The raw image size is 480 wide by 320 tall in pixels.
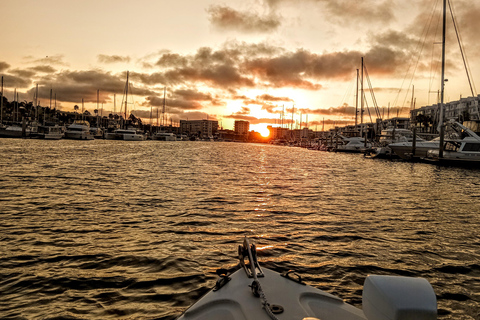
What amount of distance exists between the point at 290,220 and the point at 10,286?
319 inches

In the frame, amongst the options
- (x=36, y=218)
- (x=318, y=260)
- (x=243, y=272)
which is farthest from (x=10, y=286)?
(x=318, y=260)

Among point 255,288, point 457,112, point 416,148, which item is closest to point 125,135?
point 416,148

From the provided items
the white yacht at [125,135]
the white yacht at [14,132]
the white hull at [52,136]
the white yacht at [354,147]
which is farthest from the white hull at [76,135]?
the white yacht at [354,147]

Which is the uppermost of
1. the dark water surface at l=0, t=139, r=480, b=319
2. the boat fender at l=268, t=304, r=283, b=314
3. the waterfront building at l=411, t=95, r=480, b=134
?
the waterfront building at l=411, t=95, r=480, b=134

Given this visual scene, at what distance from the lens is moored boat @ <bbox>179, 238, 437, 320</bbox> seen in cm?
268

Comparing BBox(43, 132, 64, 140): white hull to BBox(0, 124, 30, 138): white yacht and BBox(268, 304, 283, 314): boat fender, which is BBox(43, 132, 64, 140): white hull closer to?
BBox(0, 124, 30, 138): white yacht

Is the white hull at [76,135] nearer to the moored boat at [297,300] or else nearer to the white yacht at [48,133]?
the white yacht at [48,133]

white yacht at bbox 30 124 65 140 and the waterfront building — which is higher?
the waterfront building

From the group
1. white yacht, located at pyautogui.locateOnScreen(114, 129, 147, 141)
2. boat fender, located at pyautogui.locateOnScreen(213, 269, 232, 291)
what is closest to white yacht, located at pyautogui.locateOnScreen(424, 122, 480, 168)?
boat fender, located at pyautogui.locateOnScreen(213, 269, 232, 291)

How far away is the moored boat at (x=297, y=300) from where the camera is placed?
8.79 ft

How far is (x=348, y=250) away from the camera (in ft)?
26.4

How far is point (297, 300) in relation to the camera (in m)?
3.74

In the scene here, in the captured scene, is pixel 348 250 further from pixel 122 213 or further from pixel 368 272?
pixel 122 213

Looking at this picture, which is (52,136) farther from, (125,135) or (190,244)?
(190,244)
